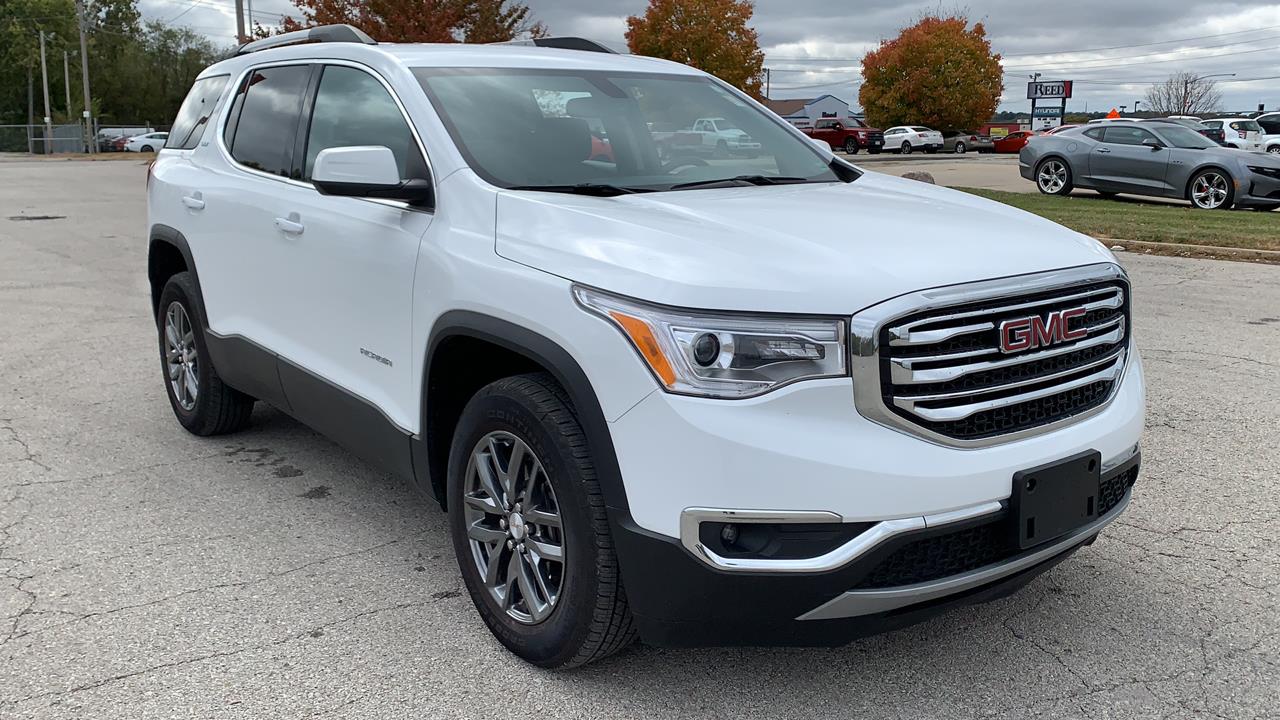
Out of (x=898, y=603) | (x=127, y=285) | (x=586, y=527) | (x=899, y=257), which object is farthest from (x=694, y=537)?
(x=127, y=285)

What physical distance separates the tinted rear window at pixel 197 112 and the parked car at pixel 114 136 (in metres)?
61.3

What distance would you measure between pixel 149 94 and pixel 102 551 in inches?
3379

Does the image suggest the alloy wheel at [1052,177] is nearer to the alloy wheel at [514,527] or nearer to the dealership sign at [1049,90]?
the alloy wheel at [514,527]

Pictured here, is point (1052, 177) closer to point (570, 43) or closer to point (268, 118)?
point (570, 43)

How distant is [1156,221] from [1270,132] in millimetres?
23751

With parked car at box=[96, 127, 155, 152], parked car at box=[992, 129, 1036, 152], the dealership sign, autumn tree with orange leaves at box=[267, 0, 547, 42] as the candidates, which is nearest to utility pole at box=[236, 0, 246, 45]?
autumn tree with orange leaves at box=[267, 0, 547, 42]

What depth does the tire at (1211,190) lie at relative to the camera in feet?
54.6

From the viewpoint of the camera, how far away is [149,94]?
262ft

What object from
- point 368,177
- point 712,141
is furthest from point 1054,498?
point 368,177

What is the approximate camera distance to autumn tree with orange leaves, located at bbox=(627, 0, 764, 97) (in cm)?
4031

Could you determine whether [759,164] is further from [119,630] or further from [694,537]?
[119,630]

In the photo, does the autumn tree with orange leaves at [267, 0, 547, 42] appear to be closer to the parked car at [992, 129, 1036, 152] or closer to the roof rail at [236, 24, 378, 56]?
the roof rail at [236, 24, 378, 56]

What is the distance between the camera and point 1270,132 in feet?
110

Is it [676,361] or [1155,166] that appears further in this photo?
[1155,166]
